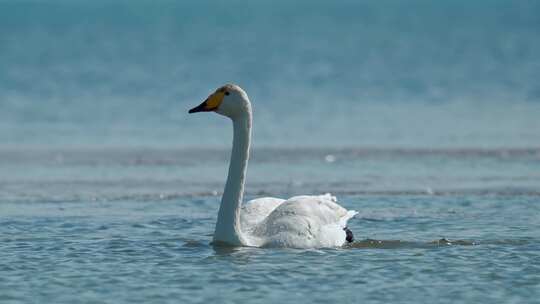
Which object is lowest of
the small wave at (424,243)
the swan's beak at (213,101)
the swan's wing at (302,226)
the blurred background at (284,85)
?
the small wave at (424,243)

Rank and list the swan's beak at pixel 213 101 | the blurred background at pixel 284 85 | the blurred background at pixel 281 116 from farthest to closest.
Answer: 1. the blurred background at pixel 284 85
2. the blurred background at pixel 281 116
3. the swan's beak at pixel 213 101

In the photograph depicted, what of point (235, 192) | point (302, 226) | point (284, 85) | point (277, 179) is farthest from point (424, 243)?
point (284, 85)

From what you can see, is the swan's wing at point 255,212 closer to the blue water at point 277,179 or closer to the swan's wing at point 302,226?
the swan's wing at point 302,226

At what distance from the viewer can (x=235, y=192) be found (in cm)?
1287

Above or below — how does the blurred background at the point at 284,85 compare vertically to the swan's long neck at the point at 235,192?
above

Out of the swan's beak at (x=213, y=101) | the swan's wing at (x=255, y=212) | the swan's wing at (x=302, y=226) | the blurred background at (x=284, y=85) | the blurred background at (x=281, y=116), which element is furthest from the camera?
the blurred background at (x=284, y=85)

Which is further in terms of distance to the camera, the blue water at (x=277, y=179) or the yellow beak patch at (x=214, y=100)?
the yellow beak patch at (x=214, y=100)

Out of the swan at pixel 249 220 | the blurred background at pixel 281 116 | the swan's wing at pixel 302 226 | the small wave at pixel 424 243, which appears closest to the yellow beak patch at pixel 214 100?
the swan at pixel 249 220

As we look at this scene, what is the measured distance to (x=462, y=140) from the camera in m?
23.7

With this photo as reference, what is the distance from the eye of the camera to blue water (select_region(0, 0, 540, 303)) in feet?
38.1

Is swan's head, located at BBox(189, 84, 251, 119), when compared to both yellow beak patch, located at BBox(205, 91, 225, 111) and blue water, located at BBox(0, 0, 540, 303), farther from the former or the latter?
blue water, located at BBox(0, 0, 540, 303)

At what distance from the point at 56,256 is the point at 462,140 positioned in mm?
12252

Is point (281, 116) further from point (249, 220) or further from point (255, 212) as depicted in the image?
point (249, 220)

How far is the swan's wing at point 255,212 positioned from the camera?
1324 cm
